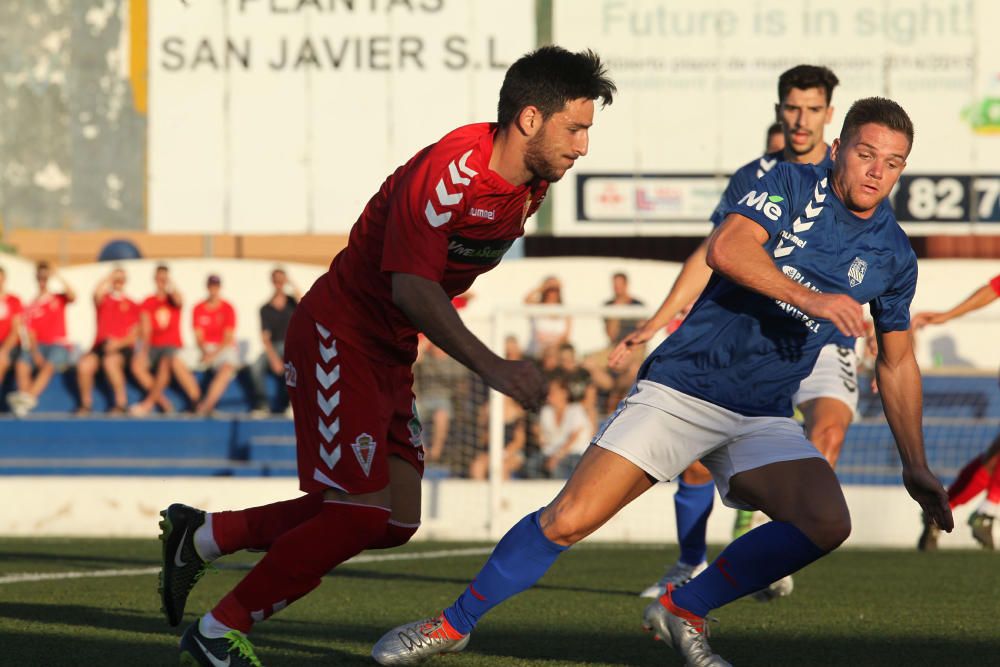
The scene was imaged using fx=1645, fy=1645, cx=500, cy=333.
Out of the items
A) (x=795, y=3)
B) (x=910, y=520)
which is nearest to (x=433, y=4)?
(x=795, y=3)

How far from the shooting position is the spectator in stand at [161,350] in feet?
53.6

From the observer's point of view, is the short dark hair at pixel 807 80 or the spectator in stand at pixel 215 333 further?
the spectator in stand at pixel 215 333

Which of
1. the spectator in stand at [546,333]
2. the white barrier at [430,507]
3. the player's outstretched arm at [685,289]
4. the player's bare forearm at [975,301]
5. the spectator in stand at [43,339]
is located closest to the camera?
the player's outstretched arm at [685,289]

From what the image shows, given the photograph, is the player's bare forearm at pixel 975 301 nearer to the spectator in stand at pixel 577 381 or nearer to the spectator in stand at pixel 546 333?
the spectator in stand at pixel 577 381

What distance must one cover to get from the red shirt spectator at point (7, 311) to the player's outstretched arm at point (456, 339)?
12261mm

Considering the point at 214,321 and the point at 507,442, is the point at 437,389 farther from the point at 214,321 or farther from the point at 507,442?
the point at 214,321

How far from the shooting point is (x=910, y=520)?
1312cm

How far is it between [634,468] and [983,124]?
1647cm

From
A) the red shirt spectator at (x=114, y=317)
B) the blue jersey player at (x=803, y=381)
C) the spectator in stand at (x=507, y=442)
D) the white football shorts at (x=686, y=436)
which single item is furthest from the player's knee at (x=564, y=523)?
the red shirt spectator at (x=114, y=317)

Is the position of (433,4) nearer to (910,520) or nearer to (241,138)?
(241,138)

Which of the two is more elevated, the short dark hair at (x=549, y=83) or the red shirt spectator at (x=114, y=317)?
the short dark hair at (x=549, y=83)

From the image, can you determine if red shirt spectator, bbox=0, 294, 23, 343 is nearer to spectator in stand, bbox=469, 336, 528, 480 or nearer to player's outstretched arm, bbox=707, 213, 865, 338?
spectator in stand, bbox=469, 336, 528, 480

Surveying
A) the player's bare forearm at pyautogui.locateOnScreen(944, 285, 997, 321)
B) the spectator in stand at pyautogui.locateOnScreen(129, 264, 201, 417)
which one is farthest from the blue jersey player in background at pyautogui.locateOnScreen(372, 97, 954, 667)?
the spectator in stand at pyautogui.locateOnScreen(129, 264, 201, 417)

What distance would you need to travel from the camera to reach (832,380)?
24.9 ft
